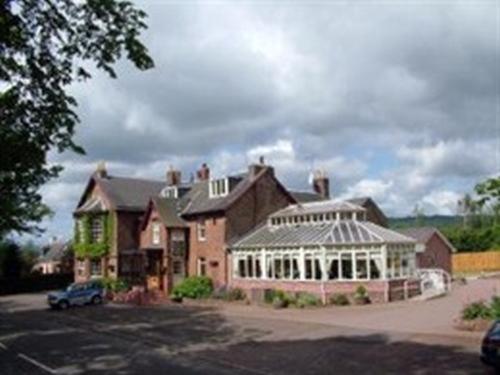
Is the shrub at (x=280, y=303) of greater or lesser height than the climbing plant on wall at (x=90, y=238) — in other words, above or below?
below

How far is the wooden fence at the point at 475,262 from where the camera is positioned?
76.9m

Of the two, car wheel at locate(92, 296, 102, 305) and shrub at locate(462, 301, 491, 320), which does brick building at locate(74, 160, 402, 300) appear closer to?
car wheel at locate(92, 296, 102, 305)

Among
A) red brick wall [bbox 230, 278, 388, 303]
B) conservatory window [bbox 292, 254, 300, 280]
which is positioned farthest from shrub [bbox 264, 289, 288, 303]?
conservatory window [bbox 292, 254, 300, 280]

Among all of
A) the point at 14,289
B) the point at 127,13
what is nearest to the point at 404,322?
the point at 127,13

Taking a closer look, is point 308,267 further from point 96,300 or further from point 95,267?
point 95,267

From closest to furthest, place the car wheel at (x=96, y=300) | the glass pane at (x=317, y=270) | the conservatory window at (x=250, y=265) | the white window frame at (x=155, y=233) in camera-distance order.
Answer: the glass pane at (x=317, y=270) → the conservatory window at (x=250, y=265) → the car wheel at (x=96, y=300) → the white window frame at (x=155, y=233)

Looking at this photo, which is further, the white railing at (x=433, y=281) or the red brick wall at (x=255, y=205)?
the red brick wall at (x=255, y=205)

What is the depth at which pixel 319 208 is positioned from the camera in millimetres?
51781

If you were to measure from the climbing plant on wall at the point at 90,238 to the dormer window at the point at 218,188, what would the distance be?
32.4 feet

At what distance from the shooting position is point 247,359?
26625mm

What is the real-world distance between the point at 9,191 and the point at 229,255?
30.2 metres

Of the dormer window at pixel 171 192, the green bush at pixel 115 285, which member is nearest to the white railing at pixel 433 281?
the dormer window at pixel 171 192

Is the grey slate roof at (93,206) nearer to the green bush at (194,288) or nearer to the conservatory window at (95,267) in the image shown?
the conservatory window at (95,267)

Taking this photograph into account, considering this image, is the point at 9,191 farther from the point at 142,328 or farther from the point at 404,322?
the point at 404,322
